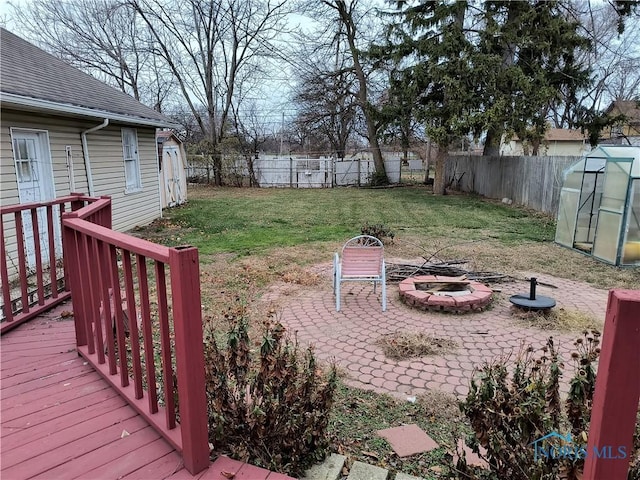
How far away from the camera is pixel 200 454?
1741 millimetres

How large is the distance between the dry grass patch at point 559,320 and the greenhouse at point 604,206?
3.06m

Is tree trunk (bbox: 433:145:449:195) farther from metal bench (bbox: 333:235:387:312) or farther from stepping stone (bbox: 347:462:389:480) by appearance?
stepping stone (bbox: 347:462:389:480)

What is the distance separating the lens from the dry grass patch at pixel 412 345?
3.72 m

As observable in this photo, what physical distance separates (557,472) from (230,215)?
11194mm

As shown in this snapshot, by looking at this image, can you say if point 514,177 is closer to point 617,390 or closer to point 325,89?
point 325,89

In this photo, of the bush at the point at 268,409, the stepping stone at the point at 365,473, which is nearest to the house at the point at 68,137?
the bush at the point at 268,409

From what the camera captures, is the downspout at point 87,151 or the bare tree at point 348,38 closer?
the downspout at point 87,151

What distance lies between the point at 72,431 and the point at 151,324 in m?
0.66

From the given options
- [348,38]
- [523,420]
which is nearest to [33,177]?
[523,420]

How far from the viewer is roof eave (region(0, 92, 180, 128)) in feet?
19.2

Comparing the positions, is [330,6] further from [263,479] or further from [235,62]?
[263,479]

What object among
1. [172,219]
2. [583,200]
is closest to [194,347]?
[583,200]

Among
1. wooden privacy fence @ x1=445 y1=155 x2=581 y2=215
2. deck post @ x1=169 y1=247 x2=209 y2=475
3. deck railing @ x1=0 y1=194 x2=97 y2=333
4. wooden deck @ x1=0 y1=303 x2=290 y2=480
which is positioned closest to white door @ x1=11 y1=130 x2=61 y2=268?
deck railing @ x1=0 y1=194 x2=97 y2=333

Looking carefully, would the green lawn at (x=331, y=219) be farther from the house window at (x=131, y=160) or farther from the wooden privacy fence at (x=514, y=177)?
the house window at (x=131, y=160)
